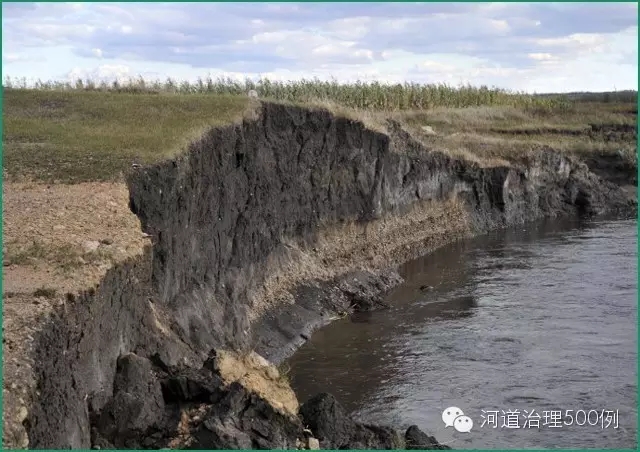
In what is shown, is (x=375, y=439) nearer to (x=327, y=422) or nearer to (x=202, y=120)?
(x=327, y=422)

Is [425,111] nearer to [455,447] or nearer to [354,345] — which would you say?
[354,345]

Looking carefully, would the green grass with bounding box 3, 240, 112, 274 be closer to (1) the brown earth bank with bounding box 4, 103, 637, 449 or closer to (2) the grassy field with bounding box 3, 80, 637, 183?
(1) the brown earth bank with bounding box 4, 103, 637, 449

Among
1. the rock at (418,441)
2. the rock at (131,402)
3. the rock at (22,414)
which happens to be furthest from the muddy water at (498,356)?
the rock at (22,414)

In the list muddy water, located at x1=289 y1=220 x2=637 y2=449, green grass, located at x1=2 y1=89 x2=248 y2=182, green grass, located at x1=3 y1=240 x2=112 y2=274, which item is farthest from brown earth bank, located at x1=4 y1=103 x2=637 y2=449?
muddy water, located at x1=289 y1=220 x2=637 y2=449

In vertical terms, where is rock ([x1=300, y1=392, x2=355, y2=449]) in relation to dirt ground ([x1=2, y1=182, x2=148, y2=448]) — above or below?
below

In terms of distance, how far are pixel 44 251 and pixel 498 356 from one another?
12342mm

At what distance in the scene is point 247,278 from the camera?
24625mm

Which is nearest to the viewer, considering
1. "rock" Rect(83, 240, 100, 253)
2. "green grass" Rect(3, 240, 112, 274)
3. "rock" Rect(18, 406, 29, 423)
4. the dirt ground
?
"rock" Rect(18, 406, 29, 423)

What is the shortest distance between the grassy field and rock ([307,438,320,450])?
29.1ft

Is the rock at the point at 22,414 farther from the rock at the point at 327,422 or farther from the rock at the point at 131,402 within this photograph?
the rock at the point at 327,422

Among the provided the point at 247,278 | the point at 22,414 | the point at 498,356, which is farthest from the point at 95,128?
the point at 22,414

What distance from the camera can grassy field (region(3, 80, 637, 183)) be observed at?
2112 cm

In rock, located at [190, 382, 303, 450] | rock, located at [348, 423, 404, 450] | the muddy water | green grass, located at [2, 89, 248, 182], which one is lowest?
the muddy water

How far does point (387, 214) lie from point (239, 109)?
10524 mm
